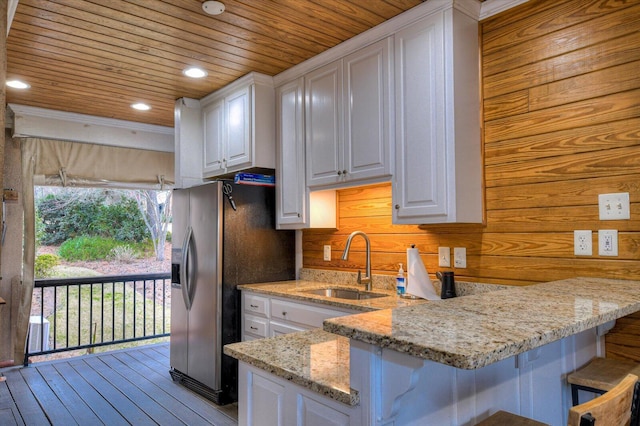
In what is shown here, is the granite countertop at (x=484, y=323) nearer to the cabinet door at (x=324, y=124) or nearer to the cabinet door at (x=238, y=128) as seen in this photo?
the cabinet door at (x=324, y=124)

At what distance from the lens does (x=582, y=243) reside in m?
2.06

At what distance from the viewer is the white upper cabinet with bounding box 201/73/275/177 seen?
11.2 ft

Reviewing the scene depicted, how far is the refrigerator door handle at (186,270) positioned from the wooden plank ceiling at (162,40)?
4.07ft

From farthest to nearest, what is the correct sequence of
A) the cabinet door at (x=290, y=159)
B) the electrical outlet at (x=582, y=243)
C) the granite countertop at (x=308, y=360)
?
the cabinet door at (x=290, y=159), the electrical outlet at (x=582, y=243), the granite countertop at (x=308, y=360)

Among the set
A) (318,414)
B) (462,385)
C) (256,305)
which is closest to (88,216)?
(256,305)

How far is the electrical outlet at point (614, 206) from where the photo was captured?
1.93m

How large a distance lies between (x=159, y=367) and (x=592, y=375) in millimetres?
3482

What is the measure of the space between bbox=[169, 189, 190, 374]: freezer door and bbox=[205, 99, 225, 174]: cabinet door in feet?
1.28

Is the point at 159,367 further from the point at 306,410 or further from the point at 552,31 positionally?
the point at 552,31

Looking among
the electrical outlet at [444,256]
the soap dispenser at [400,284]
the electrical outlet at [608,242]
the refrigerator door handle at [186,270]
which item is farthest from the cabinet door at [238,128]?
the electrical outlet at [608,242]

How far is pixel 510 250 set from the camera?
2.34 meters

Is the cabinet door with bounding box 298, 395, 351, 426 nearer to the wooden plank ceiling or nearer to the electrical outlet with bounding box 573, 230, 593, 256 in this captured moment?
the electrical outlet with bounding box 573, 230, 593, 256

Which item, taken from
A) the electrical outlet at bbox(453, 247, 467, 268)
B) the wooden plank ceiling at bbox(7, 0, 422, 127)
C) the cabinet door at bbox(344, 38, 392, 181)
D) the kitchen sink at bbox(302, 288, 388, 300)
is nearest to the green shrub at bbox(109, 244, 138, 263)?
the wooden plank ceiling at bbox(7, 0, 422, 127)

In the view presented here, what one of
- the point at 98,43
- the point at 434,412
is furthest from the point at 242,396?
the point at 98,43
